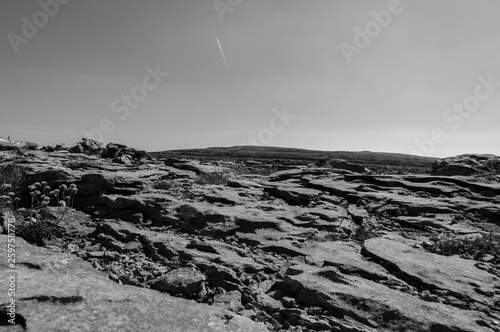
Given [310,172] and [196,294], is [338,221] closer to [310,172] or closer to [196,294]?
[196,294]

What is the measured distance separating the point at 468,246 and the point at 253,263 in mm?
4556

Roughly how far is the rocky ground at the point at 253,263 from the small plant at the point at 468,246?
8cm

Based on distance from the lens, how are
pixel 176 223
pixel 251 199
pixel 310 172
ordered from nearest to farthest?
pixel 176 223 < pixel 251 199 < pixel 310 172

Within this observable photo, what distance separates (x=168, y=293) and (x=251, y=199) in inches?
211

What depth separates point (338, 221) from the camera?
7367 millimetres

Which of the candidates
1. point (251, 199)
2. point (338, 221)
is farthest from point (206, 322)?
point (251, 199)

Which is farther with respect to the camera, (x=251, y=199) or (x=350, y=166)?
(x=350, y=166)

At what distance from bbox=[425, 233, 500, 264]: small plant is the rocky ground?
0.08m

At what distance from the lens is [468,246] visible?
6031 mm

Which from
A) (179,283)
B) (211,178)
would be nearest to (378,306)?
(179,283)

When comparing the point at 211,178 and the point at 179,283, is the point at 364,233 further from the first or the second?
the point at 211,178

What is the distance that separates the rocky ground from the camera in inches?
130

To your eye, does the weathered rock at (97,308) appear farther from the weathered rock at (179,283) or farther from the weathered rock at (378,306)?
the weathered rock at (378,306)

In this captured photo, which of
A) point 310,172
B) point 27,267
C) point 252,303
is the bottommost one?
point 252,303
